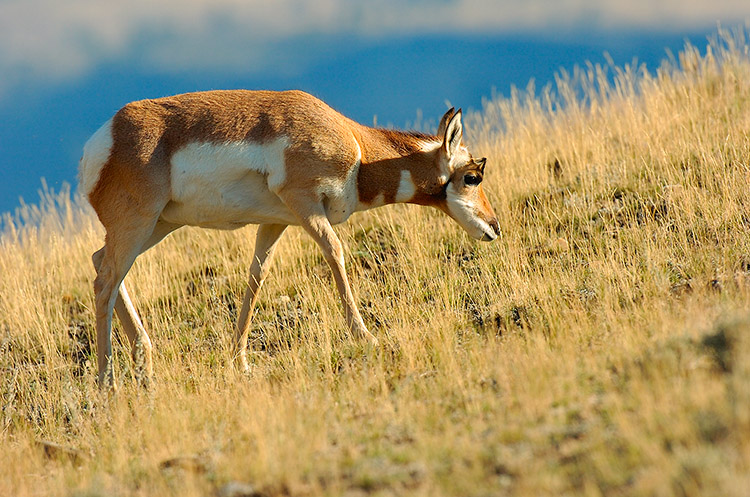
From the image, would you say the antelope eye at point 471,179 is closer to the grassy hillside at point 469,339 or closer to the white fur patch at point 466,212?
the white fur patch at point 466,212

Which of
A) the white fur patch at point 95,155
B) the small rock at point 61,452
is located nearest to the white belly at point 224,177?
the white fur patch at point 95,155

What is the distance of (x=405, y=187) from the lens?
818 centimetres

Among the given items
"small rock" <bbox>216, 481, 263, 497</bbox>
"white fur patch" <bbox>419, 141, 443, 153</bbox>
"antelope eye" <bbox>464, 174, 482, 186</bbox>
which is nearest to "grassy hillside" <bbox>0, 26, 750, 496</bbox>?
"small rock" <bbox>216, 481, 263, 497</bbox>

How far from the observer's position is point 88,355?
9.73 m

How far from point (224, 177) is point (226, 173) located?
0.14 ft

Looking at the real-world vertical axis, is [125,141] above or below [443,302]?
above

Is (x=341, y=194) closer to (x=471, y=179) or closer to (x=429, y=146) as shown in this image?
(x=429, y=146)

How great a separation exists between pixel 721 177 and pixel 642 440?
22.1 feet

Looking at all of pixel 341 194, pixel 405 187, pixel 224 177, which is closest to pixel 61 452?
pixel 224 177

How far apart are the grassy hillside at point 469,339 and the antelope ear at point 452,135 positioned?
1.55 meters

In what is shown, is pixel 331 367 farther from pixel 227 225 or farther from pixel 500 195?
pixel 500 195

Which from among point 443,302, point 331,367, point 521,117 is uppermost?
point 521,117

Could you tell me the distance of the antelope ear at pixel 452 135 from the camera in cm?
802

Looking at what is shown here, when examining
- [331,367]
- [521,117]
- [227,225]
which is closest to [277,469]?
[331,367]
